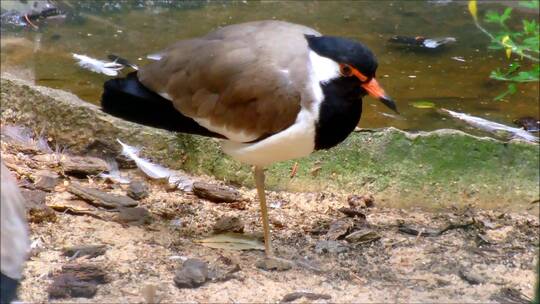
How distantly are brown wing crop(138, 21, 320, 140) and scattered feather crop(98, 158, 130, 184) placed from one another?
75 cm

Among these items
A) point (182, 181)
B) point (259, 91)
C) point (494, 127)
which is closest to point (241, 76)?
point (259, 91)

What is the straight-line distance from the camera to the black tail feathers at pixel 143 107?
451 cm

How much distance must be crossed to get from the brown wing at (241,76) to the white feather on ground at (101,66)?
1.71 metres

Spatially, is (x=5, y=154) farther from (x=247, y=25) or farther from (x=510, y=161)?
(x=510, y=161)

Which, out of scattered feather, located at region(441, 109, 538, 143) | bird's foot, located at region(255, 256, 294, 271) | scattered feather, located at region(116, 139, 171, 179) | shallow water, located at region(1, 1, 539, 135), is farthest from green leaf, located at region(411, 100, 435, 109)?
bird's foot, located at region(255, 256, 294, 271)

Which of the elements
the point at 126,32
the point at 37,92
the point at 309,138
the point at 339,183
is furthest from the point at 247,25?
the point at 126,32

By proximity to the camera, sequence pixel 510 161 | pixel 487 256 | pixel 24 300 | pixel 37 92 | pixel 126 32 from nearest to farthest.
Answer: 1. pixel 24 300
2. pixel 487 256
3. pixel 510 161
4. pixel 37 92
5. pixel 126 32

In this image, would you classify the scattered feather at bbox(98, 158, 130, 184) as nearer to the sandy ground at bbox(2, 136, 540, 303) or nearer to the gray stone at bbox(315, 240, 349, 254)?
the sandy ground at bbox(2, 136, 540, 303)

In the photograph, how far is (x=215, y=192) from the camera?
497 cm

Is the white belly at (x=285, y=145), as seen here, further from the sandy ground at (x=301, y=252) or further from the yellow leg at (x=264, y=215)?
the sandy ground at (x=301, y=252)

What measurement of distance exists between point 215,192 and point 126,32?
286 cm

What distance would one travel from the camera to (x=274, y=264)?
4309 millimetres

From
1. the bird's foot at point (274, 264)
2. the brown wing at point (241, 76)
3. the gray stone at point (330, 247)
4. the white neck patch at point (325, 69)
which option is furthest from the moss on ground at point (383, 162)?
the white neck patch at point (325, 69)

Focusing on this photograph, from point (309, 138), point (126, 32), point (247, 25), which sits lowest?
point (126, 32)
